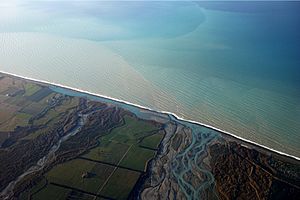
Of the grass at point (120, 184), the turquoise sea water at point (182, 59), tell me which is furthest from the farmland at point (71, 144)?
the turquoise sea water at point (182, 59)

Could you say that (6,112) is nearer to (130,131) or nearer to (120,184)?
(130,131)

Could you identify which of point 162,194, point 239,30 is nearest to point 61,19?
point 239,30

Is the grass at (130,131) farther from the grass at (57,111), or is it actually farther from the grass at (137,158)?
the grass at (57,111)

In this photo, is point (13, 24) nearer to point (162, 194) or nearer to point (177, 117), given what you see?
point (177, 117)

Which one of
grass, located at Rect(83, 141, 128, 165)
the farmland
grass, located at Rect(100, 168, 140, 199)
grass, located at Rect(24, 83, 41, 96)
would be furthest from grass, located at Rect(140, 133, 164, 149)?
grass, located at Rect(24, 83, 41, 96)

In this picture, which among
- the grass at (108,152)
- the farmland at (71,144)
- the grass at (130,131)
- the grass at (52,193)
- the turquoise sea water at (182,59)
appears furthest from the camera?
the turquoise sea water at (182,59)

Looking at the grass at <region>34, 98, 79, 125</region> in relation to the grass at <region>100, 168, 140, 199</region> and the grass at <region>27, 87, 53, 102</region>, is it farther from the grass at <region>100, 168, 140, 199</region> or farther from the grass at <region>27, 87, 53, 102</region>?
the grass at <region>100, 168, 140, 199</region>

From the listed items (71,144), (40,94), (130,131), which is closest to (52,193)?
(71,144)
